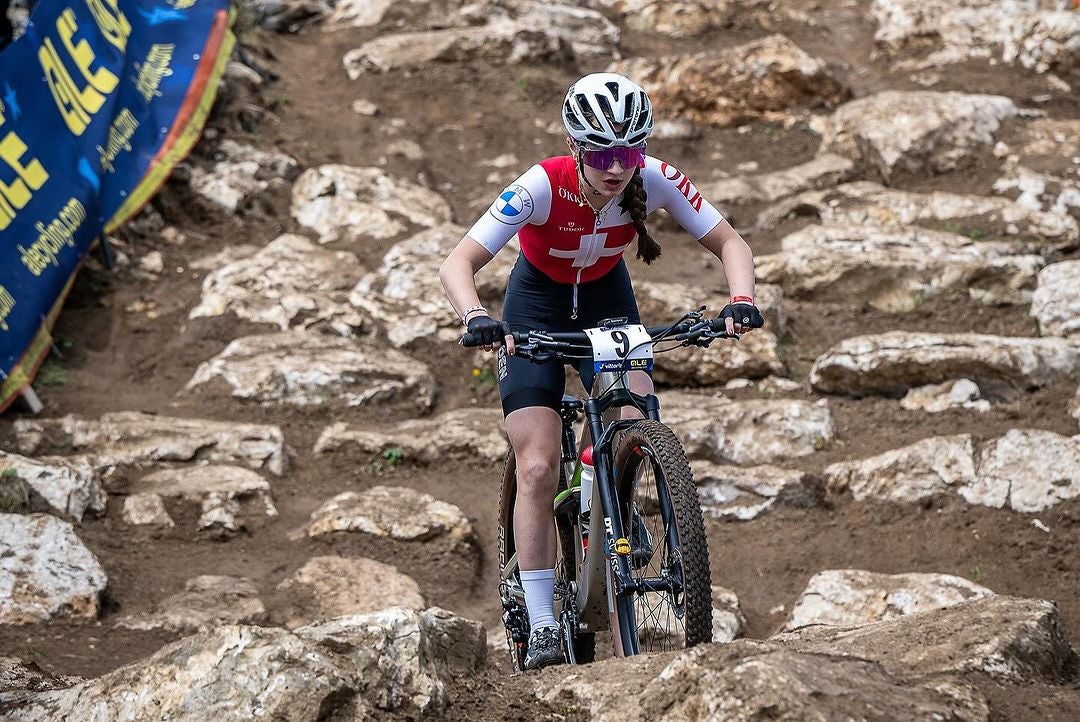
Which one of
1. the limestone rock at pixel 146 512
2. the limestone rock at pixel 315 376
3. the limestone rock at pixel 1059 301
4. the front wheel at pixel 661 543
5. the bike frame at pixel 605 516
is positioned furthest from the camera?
the limestone rock at pixel 315 376

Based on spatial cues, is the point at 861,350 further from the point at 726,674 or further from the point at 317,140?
the point at 317,140

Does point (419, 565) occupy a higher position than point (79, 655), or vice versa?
point (79, 655)

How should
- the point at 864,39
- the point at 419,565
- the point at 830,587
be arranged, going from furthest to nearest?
the point at 864,39 < the point at 419,565 < the point at 830,587

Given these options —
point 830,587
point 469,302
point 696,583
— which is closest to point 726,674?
point 696,583

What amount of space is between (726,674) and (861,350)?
658cm

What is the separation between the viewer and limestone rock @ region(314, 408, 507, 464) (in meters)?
9.05

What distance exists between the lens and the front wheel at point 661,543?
4.00 m

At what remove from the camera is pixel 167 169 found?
1234cm

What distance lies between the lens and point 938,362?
8961mm

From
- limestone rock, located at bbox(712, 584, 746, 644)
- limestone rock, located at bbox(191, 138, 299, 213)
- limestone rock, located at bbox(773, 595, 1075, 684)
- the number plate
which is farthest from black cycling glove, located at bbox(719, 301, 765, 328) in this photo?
limestone rock, located at bbox(191, 138, 299, 213)

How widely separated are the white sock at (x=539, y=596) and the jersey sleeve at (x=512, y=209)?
57.8 inches

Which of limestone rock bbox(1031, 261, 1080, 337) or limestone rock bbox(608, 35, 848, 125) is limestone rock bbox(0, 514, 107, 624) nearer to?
limestone rock bbox(1031, 261, 1080, 337)

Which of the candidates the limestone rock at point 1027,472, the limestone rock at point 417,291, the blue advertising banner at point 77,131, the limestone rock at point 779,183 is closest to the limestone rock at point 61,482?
the blue advertising banner at point 77,131

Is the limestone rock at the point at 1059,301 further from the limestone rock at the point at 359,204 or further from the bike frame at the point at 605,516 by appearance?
the limestone rock at the point at 359,204
